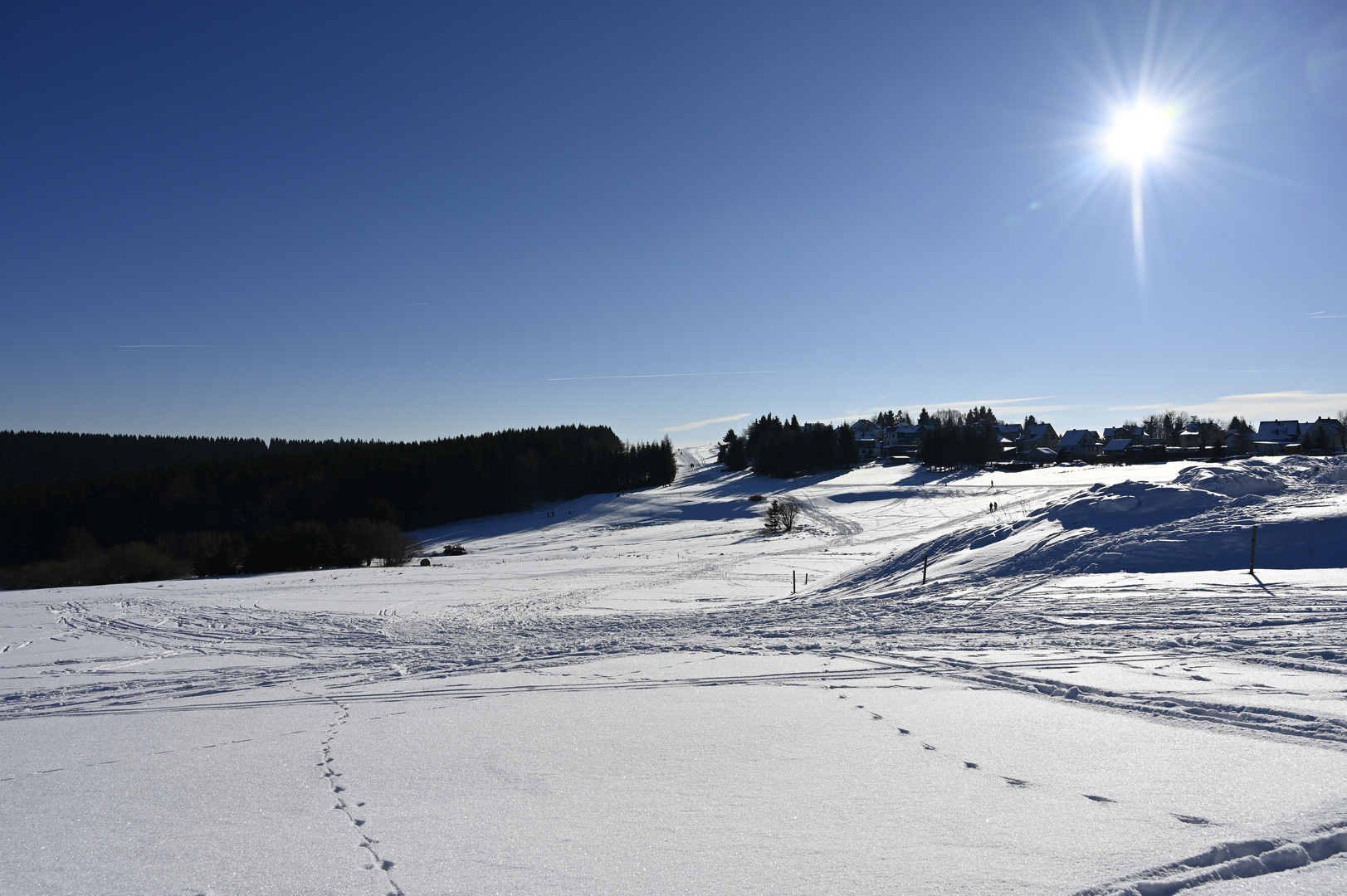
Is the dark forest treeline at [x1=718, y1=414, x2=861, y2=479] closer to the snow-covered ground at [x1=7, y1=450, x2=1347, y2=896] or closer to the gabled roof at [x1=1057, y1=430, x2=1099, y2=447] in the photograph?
the gabled roof at [x1=1057, y1=430, x2=1099, y2=447]

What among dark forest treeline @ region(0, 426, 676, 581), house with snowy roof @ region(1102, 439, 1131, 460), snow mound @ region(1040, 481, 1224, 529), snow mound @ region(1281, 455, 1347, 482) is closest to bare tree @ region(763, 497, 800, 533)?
snow mound @ region(1040, 481, 1224, 529)

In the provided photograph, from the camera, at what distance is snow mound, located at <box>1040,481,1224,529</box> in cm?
2022

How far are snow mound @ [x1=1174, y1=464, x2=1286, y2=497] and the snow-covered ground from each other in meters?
5.62

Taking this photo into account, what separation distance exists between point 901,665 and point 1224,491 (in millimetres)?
20463

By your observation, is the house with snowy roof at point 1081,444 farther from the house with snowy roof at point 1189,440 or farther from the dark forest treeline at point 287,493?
the dark forest treeline at point 287,493

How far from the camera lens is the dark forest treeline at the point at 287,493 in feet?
253

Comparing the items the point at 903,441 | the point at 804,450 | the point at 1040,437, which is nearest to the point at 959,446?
the point at 804,450

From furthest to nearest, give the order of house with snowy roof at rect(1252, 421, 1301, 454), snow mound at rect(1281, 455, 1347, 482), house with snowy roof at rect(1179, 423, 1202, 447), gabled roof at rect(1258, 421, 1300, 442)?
house with snowy roof at rect(1179, 423, 1202, 447), gabled roof at rect(1258, 421, 1300, 442), house with snowy roof at rect(1252, 421, 1301, 454), snow mound at rect(1281, 455, 1347, 482)

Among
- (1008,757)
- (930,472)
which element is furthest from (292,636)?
(930,472)

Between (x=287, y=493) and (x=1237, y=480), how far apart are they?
301ft

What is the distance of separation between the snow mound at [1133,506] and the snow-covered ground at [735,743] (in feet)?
9.47

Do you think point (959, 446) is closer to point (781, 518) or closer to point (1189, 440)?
point (781, 518)

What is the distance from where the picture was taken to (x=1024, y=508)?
47.9 m

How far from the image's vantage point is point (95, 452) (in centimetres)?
13788
